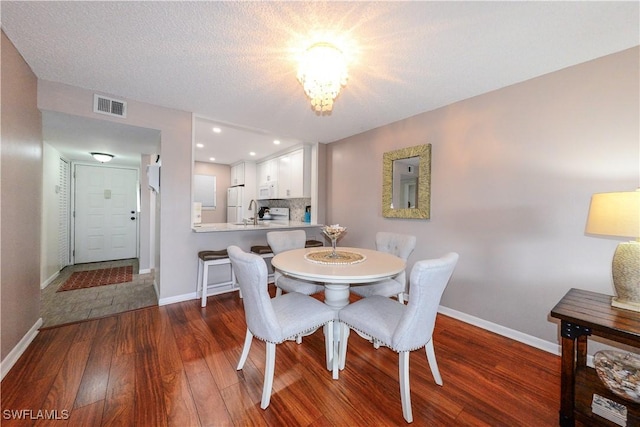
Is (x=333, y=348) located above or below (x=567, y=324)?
below

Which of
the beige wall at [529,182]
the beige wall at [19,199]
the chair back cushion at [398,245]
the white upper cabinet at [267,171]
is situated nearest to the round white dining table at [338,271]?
the chair back cushion at [398,245]

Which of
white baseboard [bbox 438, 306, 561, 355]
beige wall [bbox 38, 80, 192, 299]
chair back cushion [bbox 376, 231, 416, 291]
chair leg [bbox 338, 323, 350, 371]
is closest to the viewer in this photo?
chair leg [bbox 338, 323, 350, 371]

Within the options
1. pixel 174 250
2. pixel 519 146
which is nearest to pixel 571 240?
pixel 519 146

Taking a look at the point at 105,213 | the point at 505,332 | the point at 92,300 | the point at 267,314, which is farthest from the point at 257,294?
the point at 105,213

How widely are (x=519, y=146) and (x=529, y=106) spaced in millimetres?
343

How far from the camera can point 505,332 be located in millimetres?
2275

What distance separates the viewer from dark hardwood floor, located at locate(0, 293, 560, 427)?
138cm

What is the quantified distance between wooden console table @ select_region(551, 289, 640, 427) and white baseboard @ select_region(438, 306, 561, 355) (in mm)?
630

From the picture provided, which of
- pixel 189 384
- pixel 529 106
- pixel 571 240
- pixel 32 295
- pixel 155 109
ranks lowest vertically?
pixel 189 384

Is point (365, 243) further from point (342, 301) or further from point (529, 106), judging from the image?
point (529, 106)

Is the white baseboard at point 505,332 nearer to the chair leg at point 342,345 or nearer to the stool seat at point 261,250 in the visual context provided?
the chair leg at point 342,345

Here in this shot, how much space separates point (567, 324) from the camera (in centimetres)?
134

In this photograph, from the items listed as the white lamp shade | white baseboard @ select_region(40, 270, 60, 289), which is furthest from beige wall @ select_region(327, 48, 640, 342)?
white baseboard @ select_region(40, 270, 60, 289)
